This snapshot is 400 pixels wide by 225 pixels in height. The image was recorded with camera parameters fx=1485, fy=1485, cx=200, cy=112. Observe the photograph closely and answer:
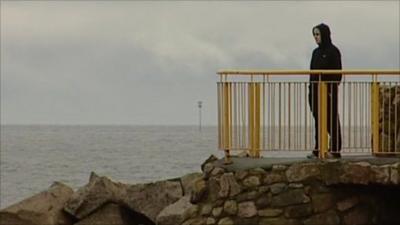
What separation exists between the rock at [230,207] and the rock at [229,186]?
0.32ft

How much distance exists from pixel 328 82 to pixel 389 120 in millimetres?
1052

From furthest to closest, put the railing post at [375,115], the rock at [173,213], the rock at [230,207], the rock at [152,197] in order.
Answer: the rock at [152,197], the rock at [173,213], the railing post at [375,115], the rock at [230,207]

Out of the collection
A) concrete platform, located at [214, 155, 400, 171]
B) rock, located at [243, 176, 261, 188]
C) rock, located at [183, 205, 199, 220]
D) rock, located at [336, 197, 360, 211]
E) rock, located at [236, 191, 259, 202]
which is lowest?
rock, located at [183, 205, 199, 220]

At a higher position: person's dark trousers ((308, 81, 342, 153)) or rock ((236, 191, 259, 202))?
person's dark trousers ((308, 81, 342, 153))

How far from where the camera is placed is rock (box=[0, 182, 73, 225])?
88.1 ft

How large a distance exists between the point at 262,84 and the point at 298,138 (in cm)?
91

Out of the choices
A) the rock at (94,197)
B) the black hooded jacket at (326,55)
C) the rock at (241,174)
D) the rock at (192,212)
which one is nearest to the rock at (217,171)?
the rock at (241,174)

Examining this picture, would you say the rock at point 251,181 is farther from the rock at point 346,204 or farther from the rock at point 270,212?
the rock at point 346,204

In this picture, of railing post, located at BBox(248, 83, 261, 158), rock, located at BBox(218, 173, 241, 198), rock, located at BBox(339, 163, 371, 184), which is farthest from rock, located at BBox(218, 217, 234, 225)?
rock, located at BBox(339, 163, 371, 184)

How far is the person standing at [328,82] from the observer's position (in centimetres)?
2067

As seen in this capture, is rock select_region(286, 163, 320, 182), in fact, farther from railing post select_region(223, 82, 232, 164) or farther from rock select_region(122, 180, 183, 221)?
rock select_region(122, 180, 183, 221)

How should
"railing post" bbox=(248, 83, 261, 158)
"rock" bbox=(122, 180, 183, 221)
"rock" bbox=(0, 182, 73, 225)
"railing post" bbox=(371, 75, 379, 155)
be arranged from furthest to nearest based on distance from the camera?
"rock" bbox=(0, 182, 73, 225) → "rock" bbox=(122, 180, 183, 221) → "railing post" bbox=(371, 75, 379, 155) → "railing post" bbox=(248, 83, 261, 158)

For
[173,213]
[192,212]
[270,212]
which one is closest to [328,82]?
[270,212]

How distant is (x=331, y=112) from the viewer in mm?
20703
